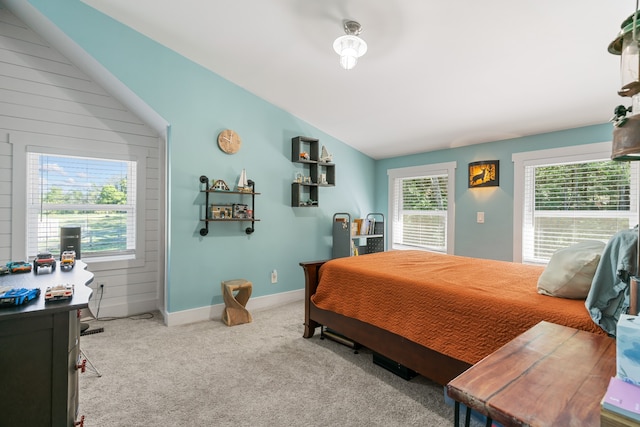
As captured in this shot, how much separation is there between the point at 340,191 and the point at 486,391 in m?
3.83

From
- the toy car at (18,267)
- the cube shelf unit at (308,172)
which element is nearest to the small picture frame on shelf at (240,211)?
the cube shelf unit at (308,172)

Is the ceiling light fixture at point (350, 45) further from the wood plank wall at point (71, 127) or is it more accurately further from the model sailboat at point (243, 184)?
the wood plank wall at point (71, 127)

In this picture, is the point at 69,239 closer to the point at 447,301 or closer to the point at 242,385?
the point at 242,385

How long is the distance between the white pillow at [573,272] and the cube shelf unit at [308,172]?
8.97ft

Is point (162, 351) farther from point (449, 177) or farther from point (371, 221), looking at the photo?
point (449, 177)

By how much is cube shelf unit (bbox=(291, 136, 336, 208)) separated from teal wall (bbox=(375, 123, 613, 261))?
148cm

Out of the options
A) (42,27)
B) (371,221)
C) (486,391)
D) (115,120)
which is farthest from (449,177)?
(42,27)

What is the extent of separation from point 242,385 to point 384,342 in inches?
39.0

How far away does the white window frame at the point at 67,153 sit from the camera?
9.62 ft

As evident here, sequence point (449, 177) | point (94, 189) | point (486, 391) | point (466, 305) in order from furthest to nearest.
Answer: point (449, 177) → point (94, 189) → point (466, 305) → point (486, 391)

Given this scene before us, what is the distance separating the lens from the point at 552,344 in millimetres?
1066

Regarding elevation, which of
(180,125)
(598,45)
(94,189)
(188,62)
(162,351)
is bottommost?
(162,351)

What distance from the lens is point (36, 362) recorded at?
3.76ft

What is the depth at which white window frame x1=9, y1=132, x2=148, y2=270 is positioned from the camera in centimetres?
293
